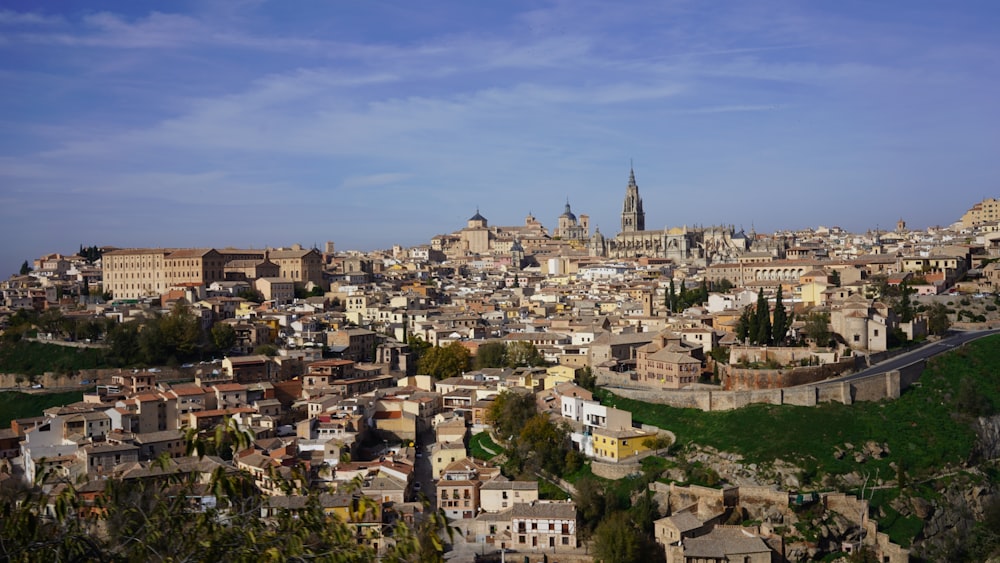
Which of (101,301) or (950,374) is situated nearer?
(950,374)

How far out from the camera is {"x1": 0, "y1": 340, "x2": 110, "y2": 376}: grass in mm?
32094

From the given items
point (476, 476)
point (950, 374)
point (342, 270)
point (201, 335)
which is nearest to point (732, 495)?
point (476, 476)

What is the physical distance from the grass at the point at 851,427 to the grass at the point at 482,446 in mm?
3476

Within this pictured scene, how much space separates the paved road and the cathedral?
104ft

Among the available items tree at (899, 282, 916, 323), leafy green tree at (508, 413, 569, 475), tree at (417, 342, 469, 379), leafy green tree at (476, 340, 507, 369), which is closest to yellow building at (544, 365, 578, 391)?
leafy green tree at (476, 340, 507, 369)

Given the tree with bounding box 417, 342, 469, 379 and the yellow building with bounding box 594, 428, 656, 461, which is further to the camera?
the tree with bounding box 417, 342, 469, 379

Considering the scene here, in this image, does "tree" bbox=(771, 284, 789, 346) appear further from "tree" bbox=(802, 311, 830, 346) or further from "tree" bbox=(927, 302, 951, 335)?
"tree" bbox=(927, 302, 951, 335)

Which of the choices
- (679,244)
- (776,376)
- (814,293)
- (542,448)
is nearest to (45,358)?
(542,448)

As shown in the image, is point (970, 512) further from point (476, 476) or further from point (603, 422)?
point (476, 476)

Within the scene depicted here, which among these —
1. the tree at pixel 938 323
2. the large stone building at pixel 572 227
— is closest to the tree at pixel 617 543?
the tree at pixel 938 323

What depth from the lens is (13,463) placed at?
79.2 feet

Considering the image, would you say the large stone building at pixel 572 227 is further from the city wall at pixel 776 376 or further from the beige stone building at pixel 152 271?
the city wall at pixel 776 376

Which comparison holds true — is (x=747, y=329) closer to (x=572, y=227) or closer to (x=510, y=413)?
(x=510, y=413)

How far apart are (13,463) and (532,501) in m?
13.4
